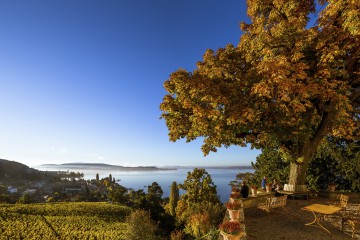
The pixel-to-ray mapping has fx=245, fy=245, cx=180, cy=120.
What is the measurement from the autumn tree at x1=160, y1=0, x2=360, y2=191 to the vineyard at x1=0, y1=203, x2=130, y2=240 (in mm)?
27186

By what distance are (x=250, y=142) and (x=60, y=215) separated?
2147 inches

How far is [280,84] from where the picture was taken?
11.9 m

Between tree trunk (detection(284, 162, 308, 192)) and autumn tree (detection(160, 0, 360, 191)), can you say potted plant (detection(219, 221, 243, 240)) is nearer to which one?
autumn tree (detection(160, 0, 360, 191))

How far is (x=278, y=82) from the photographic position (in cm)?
1184

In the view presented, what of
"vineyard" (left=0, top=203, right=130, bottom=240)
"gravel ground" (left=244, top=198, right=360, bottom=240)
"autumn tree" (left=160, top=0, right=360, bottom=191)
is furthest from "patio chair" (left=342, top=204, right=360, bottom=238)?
"vineyard" (left=0, top=203, right=130, bottom=240)

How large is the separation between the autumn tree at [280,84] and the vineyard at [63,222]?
27.2 metres

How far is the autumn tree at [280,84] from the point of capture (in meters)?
12.5

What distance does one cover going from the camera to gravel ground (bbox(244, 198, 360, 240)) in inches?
344

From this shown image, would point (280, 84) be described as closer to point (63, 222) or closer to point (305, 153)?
point (305, 153)

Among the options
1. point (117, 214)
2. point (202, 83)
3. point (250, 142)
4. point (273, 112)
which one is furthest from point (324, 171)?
point (117, 214)

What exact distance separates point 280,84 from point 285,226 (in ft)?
20.9

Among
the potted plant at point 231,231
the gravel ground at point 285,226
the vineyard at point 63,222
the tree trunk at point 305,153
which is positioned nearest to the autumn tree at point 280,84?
the tree trunk at point 305,153

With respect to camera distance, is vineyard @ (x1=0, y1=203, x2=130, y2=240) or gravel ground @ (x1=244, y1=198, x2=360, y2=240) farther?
vineyard @ (x1=0, y1=203, x2=130, y2=240)

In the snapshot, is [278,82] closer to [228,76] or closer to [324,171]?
[228,76]
